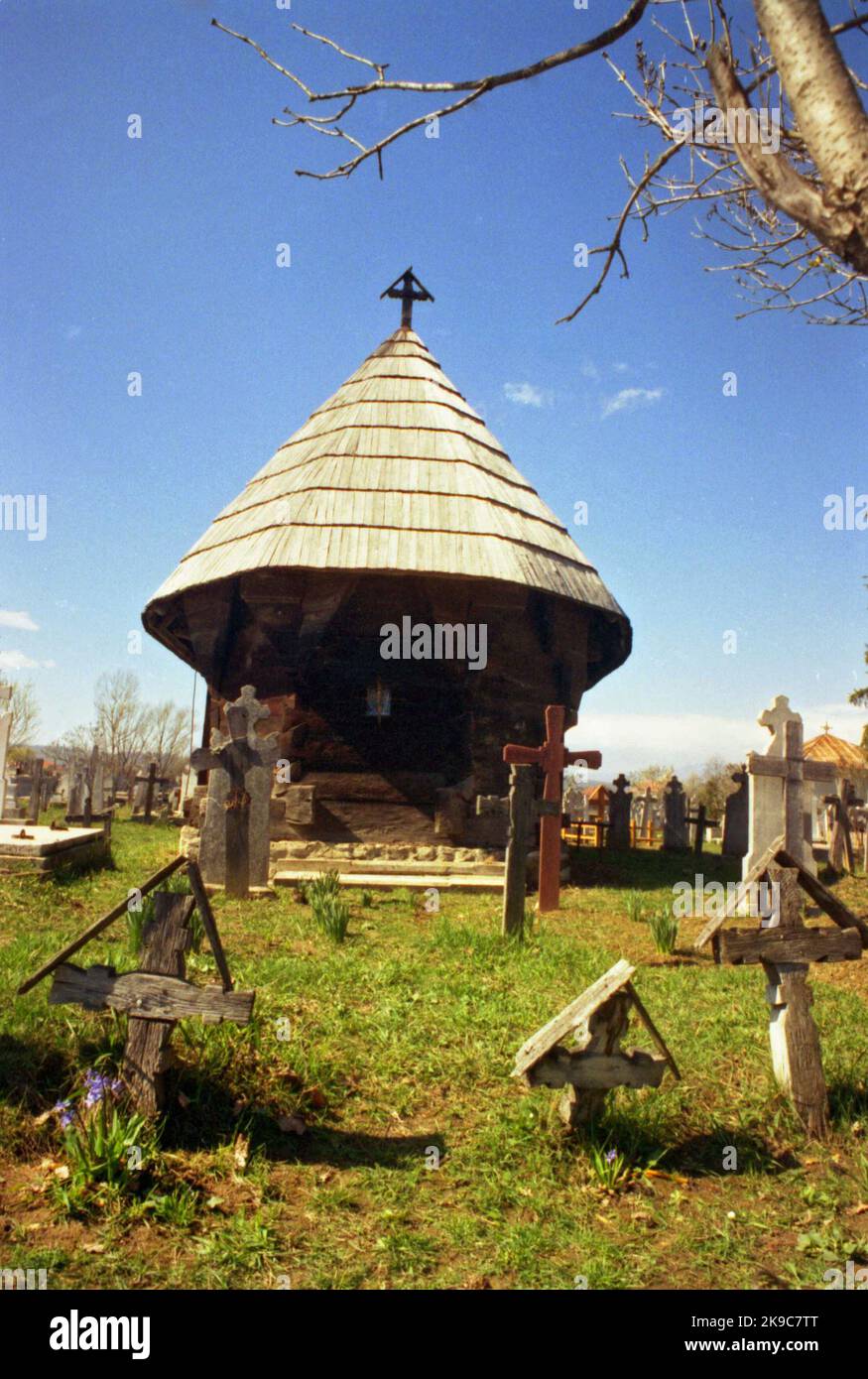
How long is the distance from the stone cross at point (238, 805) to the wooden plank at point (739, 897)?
542 cm

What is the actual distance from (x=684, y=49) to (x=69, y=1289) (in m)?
5.68

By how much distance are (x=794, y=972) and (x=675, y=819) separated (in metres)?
13.2

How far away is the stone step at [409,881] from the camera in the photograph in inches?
372

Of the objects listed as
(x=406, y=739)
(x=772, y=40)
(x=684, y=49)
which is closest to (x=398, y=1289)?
(x=772, y=40)

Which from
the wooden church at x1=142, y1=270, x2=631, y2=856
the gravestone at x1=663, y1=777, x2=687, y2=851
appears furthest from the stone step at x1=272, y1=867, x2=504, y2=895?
the gravestone at x1=663, y1=777, x2=687, y2=851

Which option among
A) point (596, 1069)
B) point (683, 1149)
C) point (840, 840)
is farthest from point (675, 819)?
point (596, 1069)

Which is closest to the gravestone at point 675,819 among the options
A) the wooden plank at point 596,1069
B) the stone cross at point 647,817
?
the stone cross at point 647,817

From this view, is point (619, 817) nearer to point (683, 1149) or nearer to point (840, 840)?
point (840, 840)

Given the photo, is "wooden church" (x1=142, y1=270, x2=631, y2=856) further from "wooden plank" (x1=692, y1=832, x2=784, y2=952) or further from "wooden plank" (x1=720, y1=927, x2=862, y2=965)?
"wooden plank" (x1=720, y1=927, x2=862, y2=965)

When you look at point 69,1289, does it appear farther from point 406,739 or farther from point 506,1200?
point 406,739

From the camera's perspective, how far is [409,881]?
9.59 meters

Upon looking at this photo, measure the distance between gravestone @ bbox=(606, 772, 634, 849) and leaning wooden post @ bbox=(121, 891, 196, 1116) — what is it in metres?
13.6

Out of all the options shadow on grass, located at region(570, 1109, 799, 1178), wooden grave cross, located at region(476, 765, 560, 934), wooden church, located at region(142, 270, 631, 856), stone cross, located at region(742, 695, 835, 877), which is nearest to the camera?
shadow on grass, located at region(570, 1109, 799, 1178)

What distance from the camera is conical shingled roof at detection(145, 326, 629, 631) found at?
10555mm
